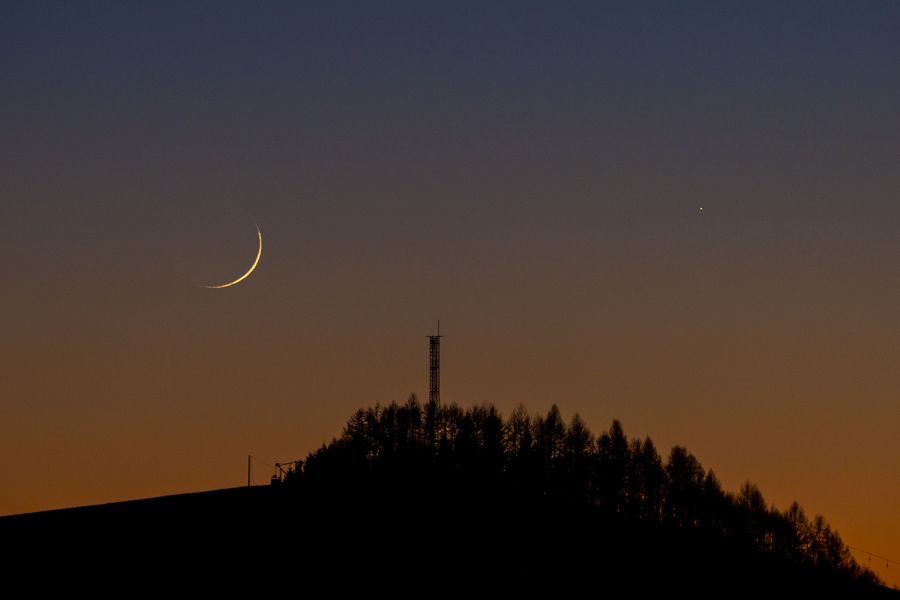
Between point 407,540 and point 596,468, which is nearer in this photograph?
point 407,540

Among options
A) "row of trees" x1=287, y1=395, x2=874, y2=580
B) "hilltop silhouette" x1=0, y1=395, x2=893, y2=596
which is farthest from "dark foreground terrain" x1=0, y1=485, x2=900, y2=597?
"row of trees" x1=287, y1=395, x2=874, y2=580

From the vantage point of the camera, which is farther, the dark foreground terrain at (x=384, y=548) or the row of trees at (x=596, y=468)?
the row of trees at (x=596, y=468)

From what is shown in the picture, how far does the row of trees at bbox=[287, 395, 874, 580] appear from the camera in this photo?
14488cm

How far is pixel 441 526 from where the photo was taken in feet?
265

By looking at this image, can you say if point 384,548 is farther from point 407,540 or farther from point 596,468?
point 596,468

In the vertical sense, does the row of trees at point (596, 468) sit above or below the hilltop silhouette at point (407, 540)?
above

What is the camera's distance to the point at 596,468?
482 ft

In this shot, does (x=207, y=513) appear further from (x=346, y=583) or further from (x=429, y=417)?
(x=429, y=417)

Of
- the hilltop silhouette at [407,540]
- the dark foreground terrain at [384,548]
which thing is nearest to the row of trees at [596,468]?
the hilltop silhouette at [407,540]

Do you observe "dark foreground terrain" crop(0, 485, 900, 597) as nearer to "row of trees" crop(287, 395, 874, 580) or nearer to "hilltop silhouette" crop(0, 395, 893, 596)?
"hilltop silhouette" crop(0, 395, 893, 596)

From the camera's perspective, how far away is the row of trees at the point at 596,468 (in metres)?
145

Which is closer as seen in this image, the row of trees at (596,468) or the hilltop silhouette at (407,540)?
the hilltop silhouette at (407,540)

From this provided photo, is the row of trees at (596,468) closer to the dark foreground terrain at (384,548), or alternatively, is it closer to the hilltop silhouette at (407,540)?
the hilltop silhouette at (407,540)

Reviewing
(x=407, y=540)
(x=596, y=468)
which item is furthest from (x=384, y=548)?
(x=596, y=468)
